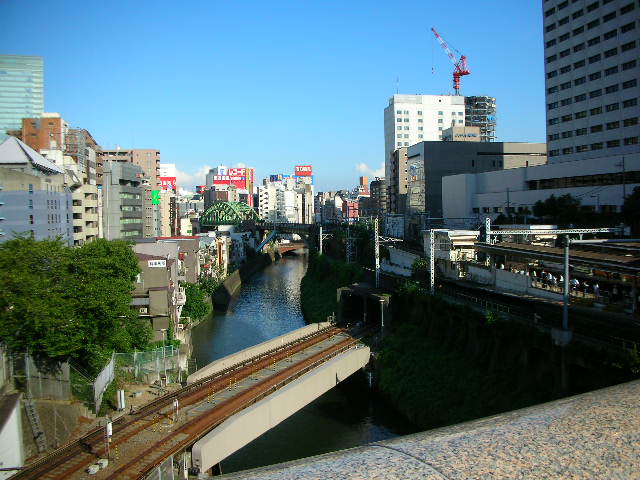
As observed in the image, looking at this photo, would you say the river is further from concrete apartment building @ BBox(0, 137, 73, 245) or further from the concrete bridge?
concrete apartment building @ BBox(0, 137, 73, 245)

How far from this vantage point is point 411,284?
24234 mm

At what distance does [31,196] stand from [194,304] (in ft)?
31.9

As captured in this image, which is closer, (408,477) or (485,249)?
(408,477)

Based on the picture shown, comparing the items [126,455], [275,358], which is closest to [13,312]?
[126,455]

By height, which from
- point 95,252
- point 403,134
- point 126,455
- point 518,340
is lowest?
point 126,455

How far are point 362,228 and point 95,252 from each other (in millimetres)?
33472

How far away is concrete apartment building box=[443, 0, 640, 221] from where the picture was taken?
34812 mm

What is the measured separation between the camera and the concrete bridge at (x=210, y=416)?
11.6m

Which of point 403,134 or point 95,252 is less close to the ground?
point 403,134

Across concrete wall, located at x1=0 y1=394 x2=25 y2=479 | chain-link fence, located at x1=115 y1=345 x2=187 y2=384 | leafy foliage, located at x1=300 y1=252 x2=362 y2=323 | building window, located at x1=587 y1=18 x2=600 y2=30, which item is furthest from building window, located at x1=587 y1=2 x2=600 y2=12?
concrete wall, located at x1=0 y1=394 x2=25 y2=479

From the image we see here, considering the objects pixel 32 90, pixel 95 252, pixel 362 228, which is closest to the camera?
pixel 95 252

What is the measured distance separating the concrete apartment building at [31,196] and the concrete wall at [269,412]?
12.9 metres

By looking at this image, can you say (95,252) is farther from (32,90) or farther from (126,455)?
(32,90)

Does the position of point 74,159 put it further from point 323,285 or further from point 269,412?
point 269,412
